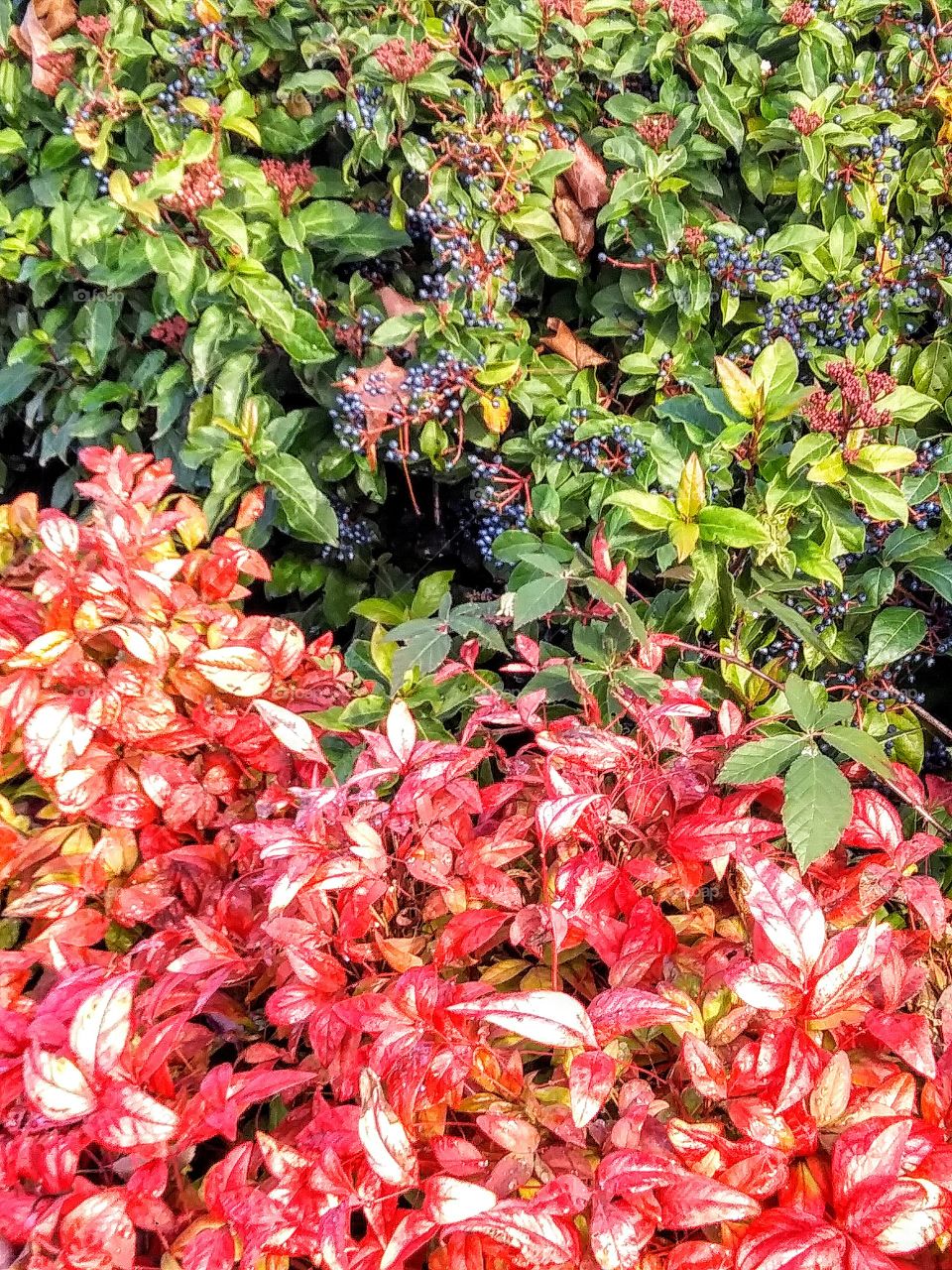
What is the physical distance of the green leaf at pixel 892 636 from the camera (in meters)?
1.34

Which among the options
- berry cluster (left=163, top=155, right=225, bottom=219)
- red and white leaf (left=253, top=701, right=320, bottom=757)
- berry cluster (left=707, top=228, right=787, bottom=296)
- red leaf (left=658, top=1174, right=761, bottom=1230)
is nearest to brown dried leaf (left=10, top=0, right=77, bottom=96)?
berry cluster (left=163, top=155, right=225, bottom=219)

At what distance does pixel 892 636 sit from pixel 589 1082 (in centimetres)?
90

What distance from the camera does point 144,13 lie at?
1.49 metres

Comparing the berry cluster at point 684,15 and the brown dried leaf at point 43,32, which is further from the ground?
the brown dried leaf at point 43,32

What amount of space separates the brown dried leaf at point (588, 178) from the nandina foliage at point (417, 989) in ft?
2.59

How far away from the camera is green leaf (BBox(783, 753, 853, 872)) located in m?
0.83

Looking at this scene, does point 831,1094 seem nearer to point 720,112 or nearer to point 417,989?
point 417,989

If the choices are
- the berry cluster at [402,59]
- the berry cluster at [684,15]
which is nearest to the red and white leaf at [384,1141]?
the berry cluster at [402,59]

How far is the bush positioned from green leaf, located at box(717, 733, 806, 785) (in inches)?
11.6

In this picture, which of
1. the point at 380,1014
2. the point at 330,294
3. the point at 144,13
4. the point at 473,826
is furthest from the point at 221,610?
the point at 144,13

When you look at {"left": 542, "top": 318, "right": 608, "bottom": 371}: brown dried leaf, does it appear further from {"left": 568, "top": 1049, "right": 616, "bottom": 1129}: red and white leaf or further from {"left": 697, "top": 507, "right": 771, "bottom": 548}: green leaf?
{"left": 568, "top": 1049, "right": 616, "bottom": 1129}: red and white leaf

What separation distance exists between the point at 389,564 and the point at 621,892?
43.4 inches

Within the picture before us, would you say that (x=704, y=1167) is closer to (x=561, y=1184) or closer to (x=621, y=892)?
(x=561, y=1184)

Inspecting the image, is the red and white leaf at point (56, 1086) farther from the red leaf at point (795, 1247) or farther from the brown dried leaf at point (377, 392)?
the brown dried leaf at point (377, 392)
